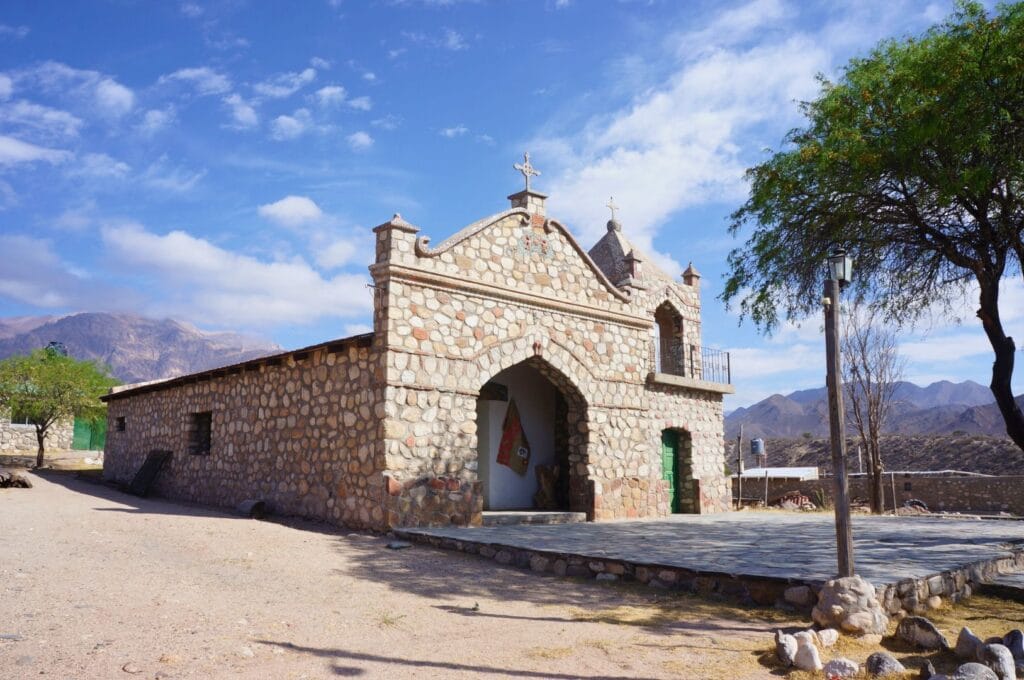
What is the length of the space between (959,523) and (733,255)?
23.1 feet

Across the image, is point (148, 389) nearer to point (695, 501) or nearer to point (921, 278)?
point (695, 501)

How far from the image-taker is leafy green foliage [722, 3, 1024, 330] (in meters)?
9.26

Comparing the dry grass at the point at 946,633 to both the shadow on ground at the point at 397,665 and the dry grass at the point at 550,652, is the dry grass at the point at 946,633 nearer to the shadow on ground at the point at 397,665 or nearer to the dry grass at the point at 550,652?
the dry grass at the point at 550,652

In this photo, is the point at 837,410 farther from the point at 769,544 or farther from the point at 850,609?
the point at 769,544

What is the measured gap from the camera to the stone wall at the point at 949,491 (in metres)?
23.2

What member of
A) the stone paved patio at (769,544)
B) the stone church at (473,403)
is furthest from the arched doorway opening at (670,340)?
the stone paved patio at (769,544)

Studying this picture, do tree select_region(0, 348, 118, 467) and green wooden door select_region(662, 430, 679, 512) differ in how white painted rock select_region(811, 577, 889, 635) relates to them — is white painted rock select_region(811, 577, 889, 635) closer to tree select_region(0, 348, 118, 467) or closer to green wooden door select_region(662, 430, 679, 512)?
green wooden door select_region(662, 430, 679, 512)

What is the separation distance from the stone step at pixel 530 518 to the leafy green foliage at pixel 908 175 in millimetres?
4904

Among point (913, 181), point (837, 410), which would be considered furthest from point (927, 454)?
point (837, 410)

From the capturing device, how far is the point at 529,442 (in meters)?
16.0

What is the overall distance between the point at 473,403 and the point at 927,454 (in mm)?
35202

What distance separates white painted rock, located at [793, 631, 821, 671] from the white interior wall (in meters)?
10.2

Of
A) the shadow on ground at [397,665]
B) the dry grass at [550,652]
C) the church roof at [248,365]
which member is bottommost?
the dry grass at [550,652]

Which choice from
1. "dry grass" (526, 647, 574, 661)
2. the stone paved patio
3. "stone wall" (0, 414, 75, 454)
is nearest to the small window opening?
the stone paved patio
